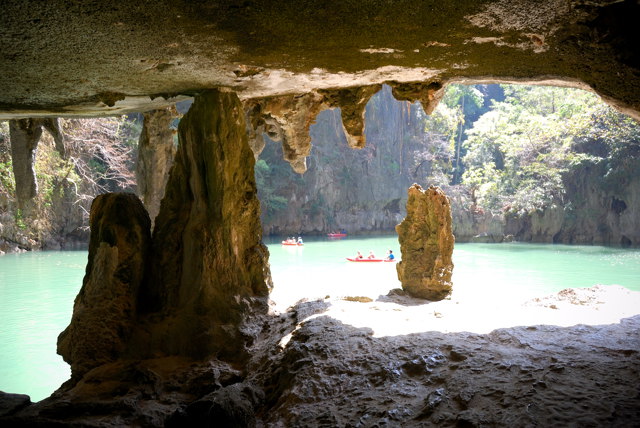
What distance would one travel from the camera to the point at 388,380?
12.0 feet

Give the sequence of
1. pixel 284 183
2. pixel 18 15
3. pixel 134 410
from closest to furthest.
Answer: pixel 18 15
pixel 134 410
pixel 284 183

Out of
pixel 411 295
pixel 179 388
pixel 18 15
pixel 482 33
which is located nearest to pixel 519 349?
pixel 482 33

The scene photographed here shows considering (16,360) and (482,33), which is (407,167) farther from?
(482,33)

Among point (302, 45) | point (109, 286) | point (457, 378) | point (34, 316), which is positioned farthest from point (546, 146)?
point (109, 286)

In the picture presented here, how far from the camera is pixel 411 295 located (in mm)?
8500

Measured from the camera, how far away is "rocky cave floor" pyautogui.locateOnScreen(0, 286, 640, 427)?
120 inches

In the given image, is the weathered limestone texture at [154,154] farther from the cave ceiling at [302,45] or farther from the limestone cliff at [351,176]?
the limestone cliff at [351,176]

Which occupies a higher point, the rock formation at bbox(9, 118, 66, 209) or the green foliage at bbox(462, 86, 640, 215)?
the green foliage at bbox(462, 86, 640, 215)

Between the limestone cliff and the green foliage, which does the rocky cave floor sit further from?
the limestone cliff

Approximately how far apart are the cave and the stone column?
0.30 m

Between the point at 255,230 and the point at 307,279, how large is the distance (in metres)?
10.8

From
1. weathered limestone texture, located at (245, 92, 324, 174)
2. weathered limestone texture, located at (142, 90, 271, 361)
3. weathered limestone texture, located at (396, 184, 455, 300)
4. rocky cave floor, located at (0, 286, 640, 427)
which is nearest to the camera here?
A: rocky cave floor, located at (0, 286, 640, 427)

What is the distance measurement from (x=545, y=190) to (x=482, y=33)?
23851 mm

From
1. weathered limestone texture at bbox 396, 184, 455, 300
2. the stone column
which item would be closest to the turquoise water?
the stone column
